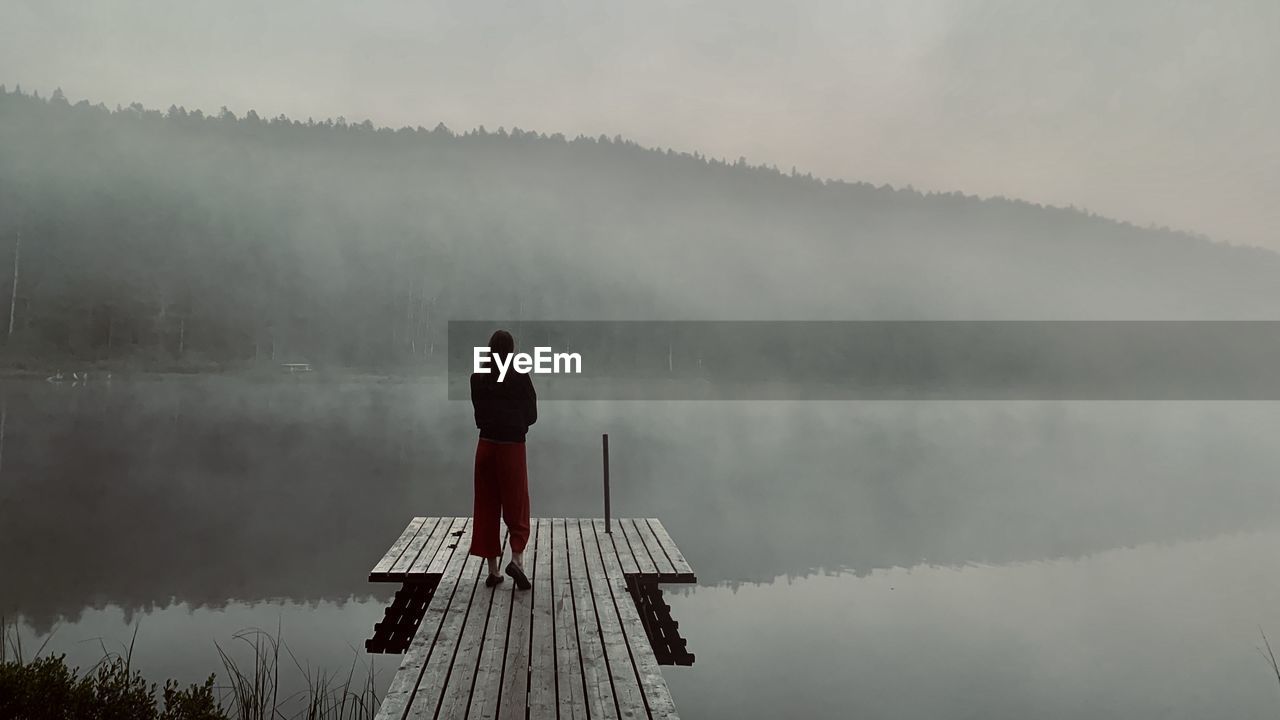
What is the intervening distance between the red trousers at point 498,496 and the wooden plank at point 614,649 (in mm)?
854

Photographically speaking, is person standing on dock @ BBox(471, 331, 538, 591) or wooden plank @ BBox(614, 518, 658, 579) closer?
person standing on dock @ BBox(471, 331, 538, 591)

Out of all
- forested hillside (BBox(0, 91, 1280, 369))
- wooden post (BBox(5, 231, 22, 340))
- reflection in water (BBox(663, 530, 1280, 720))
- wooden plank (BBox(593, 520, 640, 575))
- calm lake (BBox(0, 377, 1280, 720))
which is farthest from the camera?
forested hillside (BBox(0, 91, 1280, 369))

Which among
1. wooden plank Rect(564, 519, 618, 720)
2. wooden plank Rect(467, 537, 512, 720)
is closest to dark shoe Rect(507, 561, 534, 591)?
wooden plank Rect(467, 537, 512, 720)

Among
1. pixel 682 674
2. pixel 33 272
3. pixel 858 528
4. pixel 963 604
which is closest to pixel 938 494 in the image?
pixel 858 528

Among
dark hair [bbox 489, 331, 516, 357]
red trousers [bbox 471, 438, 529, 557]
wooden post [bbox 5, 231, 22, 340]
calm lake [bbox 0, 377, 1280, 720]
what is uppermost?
wooden post [bbox 5, 231, 22, 340]

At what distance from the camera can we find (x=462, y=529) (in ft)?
31.0

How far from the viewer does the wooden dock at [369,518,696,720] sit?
14.0 feet

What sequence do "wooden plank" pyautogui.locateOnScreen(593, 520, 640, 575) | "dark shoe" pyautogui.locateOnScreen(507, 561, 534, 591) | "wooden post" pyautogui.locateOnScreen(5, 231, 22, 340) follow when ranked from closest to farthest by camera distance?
"dark shoe" pyautogui.locateOnScreen(507, 561, 534, 591), "wooden plank" pyautogui.locateOnScreen(593, 520, 640, 575), "wooden post" pyautogui.locateOnScreen(5, 231, 22, 340)

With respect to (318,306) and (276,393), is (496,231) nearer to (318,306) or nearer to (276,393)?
(318,306)

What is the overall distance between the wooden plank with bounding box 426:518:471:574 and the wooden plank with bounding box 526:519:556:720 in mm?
950

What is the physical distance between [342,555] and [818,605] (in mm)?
8752

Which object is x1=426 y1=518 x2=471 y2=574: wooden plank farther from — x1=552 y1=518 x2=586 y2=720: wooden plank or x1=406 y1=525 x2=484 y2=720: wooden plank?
Answer: x1=552 y1=518 x2=586 y2=720: wooden plank

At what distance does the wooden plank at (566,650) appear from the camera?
4.23 metres

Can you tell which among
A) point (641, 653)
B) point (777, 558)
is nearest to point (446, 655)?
point (641, 653)
